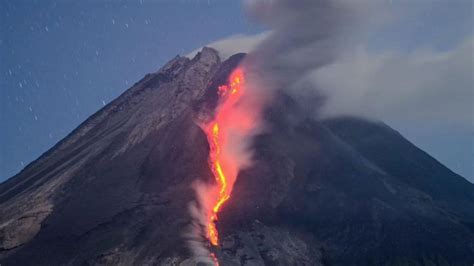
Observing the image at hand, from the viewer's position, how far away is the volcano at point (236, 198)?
1882 inches

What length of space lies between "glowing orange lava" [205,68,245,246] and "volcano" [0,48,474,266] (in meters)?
1.09

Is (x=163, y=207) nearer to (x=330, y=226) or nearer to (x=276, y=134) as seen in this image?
(x=330, y=226)

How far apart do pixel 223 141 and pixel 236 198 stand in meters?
15.1

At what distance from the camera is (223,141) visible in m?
71.6

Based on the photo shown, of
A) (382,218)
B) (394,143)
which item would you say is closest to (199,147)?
(382,218)

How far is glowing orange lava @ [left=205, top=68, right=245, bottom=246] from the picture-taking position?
56062 mm

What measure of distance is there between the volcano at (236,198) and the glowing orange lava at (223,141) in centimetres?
109

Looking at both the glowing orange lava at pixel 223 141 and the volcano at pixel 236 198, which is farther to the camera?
the glowing orange lava at pixel 223 141

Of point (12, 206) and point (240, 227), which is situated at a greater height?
point (12, 206)

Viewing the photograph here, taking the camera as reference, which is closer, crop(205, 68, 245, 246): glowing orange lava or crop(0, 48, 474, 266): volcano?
crop(0, 48, 474, 266): volcano

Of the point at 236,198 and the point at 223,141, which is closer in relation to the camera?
the point at 236,198

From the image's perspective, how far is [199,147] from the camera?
64.2 meters

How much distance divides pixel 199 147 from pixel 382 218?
72.4ft

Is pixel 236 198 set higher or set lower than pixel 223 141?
lower
